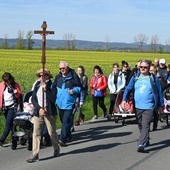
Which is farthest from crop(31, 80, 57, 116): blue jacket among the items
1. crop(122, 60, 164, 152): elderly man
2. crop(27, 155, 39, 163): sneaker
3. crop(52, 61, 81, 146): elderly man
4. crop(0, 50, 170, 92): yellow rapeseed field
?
crop(0, 50, 170, 92): yellow rapeseed field

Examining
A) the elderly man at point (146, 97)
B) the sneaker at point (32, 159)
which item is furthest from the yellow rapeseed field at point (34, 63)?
the sneaker at point (32, 159)

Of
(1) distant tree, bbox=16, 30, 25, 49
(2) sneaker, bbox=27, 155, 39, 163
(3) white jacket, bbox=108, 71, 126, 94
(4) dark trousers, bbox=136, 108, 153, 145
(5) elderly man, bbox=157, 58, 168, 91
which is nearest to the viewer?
(2) sneaker, bbox=27, 155, 39, 163

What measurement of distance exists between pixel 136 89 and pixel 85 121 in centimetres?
537

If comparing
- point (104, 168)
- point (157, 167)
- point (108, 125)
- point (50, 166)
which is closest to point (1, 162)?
Result: point (50, 166)

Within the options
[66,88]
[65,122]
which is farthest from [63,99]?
[65,122]

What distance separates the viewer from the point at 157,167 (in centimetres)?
847

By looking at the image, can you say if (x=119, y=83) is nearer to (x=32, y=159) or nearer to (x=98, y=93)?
(x=98, y=93)

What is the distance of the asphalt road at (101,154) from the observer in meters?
8.54

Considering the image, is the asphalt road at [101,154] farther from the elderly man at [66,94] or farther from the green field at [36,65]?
the green field at [36,65]

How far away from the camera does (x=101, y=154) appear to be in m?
9.64

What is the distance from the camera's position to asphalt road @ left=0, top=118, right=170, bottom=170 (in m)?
8.54

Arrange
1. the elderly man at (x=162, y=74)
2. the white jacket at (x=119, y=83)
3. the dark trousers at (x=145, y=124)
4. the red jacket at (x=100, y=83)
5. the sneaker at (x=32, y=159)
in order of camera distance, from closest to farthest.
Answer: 1. the sneaker at (x=32, y=159)
2. the dark trousers at (x=145, y=124)
3. the elderly man at (x=162, y=74)
4. the white jacket at (x=119, y=83)
5. the red jacket at (x=100, y=83)

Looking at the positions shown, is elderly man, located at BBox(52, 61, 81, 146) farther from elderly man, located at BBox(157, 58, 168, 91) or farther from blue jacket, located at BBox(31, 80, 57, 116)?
elderly man, located at BBox(157, 58, 168, 91)

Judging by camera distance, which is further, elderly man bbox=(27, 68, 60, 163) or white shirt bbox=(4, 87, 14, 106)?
white shirt bbox=(4, 87, 14, 106)
